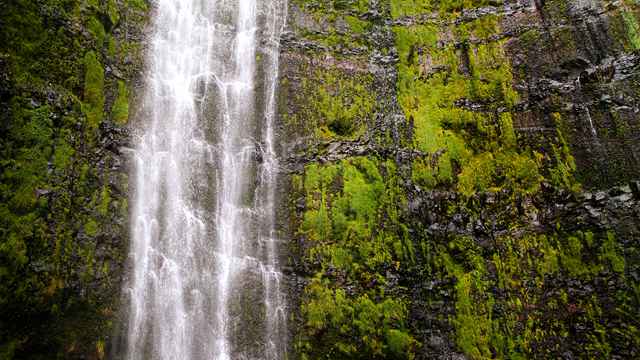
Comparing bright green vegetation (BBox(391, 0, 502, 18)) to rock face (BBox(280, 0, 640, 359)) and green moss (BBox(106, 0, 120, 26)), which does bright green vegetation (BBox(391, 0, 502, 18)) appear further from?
green moss (BBox(106, 0, 120, 26))

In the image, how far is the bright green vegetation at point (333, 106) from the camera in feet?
54.8

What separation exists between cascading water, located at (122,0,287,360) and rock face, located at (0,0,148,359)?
786 mm

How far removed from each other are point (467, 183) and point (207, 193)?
8658mm

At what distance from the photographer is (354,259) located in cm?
1480

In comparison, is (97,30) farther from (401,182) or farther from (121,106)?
(401,182)

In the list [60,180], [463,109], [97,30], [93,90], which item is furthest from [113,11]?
[463,109]

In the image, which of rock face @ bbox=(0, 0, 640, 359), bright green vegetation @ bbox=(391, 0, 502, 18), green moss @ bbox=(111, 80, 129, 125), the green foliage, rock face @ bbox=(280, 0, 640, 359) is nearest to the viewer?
rock face @ bbox=(0, 0, 640, 359)

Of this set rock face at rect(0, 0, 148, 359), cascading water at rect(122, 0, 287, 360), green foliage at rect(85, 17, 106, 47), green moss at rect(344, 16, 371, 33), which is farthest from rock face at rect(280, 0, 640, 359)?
green foliage at rect(85, 17, 106, 47)

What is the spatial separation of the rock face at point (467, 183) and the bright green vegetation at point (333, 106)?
55 millimetres

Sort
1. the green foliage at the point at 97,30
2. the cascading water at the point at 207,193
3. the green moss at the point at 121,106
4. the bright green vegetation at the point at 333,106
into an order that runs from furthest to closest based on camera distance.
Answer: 1. the bright green vegetation at the point at 333,106
2. the green foliage at the point at 97,30
3. the green moss at the point at 121,106
4. the cascading water at the point at 207,193

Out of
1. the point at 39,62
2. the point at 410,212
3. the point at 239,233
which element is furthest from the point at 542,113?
the point at 39,62

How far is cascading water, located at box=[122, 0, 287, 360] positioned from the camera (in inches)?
515

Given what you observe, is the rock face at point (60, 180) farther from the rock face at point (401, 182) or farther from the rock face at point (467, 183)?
the rock face at point (467, 183)

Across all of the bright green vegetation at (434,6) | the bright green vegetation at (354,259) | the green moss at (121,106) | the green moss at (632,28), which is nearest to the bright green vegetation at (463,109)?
the bright green vegetation at (434,6)
